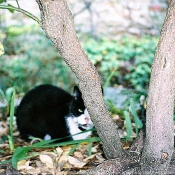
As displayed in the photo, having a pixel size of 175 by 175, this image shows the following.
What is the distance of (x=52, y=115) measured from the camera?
3184 mm

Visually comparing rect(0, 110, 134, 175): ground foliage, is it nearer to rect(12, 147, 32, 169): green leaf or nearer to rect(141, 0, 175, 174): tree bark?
rect(12, 147, 32, 169): green leaf

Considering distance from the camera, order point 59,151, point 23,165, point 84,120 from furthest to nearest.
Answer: point 84,120 → point 59,151 → point 23,165

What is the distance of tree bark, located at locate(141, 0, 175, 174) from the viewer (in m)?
1.74

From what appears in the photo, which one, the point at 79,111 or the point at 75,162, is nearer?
the point at 75,162

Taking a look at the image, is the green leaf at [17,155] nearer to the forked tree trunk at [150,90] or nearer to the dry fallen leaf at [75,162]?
the dry fallen leaf at [75,162]

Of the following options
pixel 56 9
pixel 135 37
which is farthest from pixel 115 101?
pixel 135 37

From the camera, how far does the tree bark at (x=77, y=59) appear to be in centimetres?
166

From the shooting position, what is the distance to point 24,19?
24.5ft

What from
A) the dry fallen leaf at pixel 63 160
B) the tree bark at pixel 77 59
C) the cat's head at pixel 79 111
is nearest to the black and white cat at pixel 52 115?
the cat's head at pixel 79 111

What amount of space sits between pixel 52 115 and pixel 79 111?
252 millimetres

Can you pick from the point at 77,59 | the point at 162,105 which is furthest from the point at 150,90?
the point at 77,59

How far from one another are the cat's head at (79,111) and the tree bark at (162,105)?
1077mm

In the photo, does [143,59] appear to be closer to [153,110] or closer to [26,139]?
[26,139]

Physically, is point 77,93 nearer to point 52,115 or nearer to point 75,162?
point 52,115
